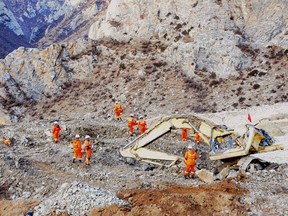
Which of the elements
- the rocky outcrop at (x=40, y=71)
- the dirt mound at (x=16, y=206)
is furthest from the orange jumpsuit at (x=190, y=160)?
the rocky outcrop at (x=40, y=71)

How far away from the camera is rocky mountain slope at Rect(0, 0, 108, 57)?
103 m

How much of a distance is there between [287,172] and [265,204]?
3233mm

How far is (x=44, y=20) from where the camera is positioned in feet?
404

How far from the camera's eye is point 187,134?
64.7 ft

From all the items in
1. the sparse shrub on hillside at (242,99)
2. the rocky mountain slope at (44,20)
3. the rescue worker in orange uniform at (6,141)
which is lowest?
the sparse shrub on hillside at (242,99)

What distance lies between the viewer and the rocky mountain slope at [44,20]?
103m

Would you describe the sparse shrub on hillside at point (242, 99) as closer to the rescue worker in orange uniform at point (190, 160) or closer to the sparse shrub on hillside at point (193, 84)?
the sparse shrub on hillside at point (193, 84)

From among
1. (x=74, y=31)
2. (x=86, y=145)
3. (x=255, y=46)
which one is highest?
(x=74, y=31)

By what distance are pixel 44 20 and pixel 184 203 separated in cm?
12247

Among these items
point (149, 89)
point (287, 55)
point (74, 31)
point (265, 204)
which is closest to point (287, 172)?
point (265, 204)

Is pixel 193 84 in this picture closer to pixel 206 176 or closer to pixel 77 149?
pixel 77 149

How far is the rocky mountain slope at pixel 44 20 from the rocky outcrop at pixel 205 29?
165 feet


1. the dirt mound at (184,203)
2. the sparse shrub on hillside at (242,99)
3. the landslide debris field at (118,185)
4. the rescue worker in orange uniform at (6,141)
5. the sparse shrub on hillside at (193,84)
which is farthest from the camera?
the sparse shrub on hillside at (193,84)

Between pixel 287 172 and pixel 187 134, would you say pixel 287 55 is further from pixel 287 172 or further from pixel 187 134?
pixel 287 172
